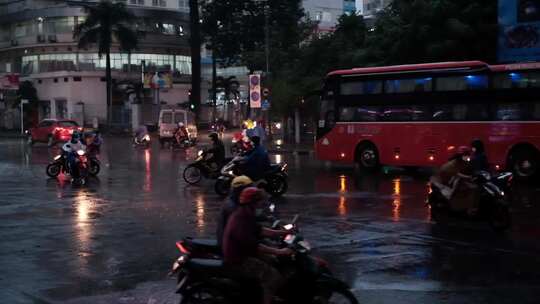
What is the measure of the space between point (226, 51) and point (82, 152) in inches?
1707

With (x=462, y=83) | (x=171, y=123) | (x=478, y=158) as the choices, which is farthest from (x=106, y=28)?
(x=478, y=158)

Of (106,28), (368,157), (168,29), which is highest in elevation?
(168,29)

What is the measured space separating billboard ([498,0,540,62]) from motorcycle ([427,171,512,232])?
19.3 metres

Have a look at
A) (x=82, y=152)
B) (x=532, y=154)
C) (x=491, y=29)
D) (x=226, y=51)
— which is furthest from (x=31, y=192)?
(x=226, y=51)

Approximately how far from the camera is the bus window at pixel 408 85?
840 inches

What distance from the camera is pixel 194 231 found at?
11.8 m

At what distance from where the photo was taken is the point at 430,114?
2145 centimetres

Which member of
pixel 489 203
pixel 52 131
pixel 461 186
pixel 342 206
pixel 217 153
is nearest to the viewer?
pixel 489 203

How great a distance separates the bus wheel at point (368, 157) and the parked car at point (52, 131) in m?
23.9

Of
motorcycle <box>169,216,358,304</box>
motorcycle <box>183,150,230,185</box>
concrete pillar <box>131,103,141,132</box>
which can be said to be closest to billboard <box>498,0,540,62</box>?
motorcycle <box>183,150,230,185</box>

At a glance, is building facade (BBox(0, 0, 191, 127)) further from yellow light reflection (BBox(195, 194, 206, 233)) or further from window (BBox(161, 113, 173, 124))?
yellow light reflection (BBox(195, 194, 206, 233))

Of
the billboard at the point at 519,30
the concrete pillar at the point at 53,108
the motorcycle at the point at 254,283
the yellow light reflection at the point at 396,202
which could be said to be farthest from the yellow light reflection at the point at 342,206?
the concrete pillar at the point at 53,108

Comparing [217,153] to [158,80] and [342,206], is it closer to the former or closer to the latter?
[342,206]

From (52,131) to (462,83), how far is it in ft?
99.1
